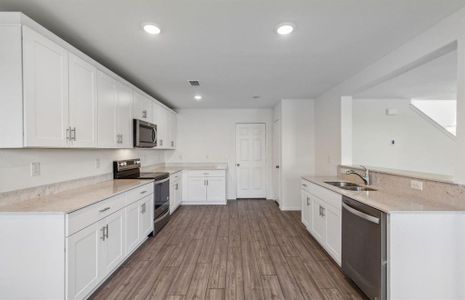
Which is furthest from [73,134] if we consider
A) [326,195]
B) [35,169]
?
[326,195]

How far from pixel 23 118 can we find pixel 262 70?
2.52m

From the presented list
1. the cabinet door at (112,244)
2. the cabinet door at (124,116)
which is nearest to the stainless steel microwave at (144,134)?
the cabinet door at (124,116)

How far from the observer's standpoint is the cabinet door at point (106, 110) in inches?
94.9

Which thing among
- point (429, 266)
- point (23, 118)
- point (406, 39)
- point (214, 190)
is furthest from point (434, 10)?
point (214, 190)

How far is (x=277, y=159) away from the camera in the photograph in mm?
5059

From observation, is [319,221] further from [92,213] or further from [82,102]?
[82,102]

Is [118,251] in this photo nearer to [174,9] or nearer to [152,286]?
[152,286]

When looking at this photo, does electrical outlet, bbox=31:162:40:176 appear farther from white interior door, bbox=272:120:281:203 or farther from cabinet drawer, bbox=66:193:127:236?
white interior door, bbox=272:120:281:203

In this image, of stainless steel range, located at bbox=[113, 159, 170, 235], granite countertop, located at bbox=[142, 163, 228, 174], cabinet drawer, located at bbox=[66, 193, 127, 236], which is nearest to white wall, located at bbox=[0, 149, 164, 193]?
stainless steel range, located at bbox=[113, 159, 170, 235]

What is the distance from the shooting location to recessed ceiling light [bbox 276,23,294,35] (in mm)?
1831

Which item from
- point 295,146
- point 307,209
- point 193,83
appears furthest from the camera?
point 295,146

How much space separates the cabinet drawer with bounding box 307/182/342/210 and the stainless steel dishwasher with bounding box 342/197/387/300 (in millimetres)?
134

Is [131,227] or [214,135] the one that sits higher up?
[214,135]

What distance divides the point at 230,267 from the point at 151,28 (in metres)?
2.56
